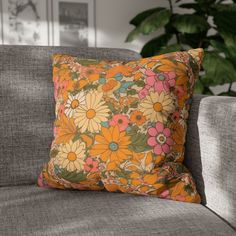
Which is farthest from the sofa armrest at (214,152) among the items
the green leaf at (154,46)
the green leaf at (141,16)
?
the green leaf at (141,16)

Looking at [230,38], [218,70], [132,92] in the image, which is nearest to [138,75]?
[132,92]

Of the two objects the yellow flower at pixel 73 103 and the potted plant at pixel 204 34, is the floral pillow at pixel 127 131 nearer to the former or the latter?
the yellow flower at pixel 73 103

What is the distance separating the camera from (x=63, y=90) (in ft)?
3.76

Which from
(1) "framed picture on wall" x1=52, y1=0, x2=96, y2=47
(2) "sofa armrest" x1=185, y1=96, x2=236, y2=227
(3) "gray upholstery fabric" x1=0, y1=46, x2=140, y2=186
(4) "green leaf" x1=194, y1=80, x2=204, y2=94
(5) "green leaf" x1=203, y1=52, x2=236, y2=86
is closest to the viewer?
(2) "sofa armrest" x1=185, y1=96, x2=236, y2=227

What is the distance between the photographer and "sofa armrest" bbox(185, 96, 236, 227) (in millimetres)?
972

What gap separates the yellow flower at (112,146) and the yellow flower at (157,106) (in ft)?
0.28

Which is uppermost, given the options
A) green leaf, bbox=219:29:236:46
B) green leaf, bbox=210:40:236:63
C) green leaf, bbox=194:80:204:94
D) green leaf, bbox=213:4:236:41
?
green leaf, bbox=213:4:236:41

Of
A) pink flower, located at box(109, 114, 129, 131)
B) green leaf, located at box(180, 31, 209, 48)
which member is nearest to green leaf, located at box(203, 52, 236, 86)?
green leaf, located at box(180, 31, 209, 48)

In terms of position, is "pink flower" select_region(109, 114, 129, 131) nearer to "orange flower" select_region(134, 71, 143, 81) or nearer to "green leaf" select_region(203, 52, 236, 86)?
"orange flower" select_region(134, 71, 143, 81)

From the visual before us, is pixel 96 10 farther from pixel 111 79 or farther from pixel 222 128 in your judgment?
pixel 222 128

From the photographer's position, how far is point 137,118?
105 cm

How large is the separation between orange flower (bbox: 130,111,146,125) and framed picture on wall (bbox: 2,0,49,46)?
58.4 inches

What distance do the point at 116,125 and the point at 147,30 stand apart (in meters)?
1.19

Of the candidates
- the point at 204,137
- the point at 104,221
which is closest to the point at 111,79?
the point at 204,137
